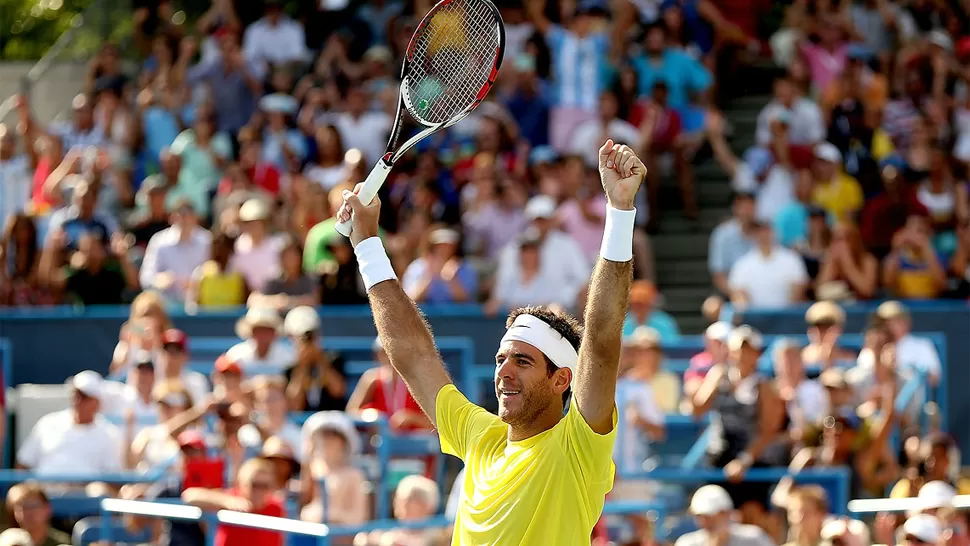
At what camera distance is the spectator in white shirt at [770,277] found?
12.6m

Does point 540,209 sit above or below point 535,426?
below

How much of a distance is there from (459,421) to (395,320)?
14.6 inches

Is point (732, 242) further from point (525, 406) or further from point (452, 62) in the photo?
point (525, 406)

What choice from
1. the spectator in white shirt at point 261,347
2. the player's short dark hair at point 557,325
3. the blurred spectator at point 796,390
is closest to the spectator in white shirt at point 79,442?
the spectator in white shirt at point 261,347

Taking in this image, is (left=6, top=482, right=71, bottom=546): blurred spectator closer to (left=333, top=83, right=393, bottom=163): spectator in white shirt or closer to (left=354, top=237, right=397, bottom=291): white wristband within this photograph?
(left=354, top=237, right=397, bottom=291): white wristband

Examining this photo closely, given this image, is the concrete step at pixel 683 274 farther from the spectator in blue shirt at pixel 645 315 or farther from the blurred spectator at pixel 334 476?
the blurred spectator at pixel 334 476

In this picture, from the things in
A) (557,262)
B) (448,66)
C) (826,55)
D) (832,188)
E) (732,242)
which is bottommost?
(732,242)

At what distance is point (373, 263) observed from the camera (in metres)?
5.05

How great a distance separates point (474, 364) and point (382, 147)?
2746 millimetres

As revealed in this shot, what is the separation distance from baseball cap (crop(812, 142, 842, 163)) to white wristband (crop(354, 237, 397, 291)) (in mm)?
9223

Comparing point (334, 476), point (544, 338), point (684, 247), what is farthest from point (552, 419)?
point (684, 247)

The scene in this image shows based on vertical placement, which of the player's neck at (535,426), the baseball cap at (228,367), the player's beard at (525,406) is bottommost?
the baseball cap at (228,367)

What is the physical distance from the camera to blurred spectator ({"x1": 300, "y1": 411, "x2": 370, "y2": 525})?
9.19 m

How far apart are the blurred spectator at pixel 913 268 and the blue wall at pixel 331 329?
258 millimetres
